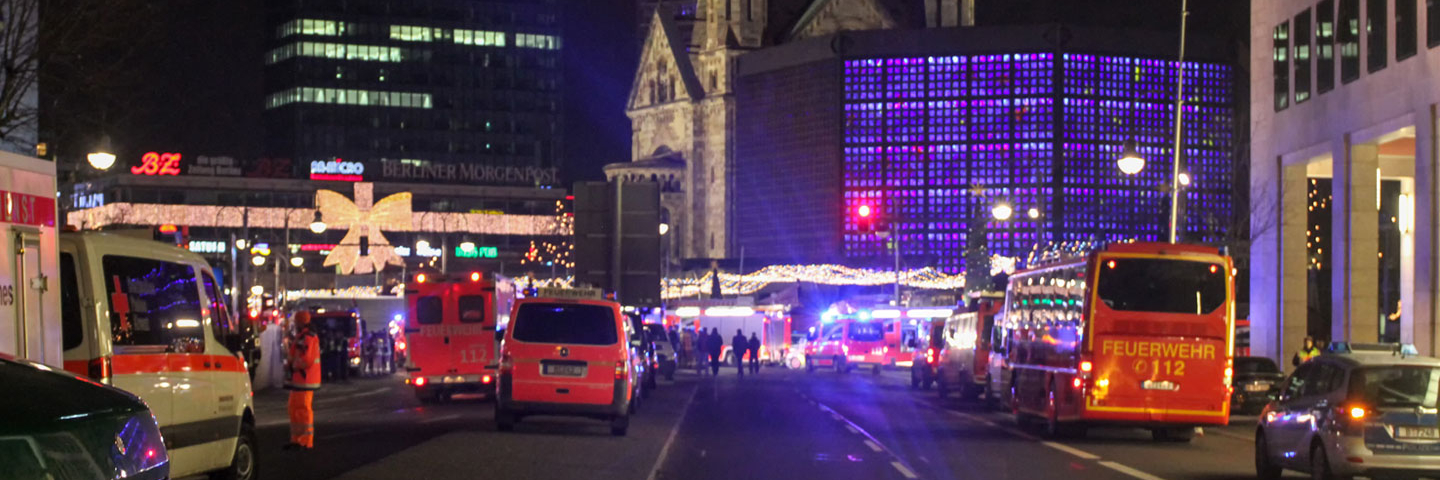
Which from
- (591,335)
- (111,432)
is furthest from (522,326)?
(111,432)

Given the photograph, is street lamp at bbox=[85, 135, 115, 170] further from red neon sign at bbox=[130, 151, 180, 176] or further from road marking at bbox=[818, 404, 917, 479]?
red neon sign at bbox=[130, 151, 180, 176]

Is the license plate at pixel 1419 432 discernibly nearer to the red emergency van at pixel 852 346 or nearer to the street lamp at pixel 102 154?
the street lamp at pixel 102 154

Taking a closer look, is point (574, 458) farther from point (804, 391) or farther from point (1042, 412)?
point (804, 391)

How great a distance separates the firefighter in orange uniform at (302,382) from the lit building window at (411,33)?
140 m

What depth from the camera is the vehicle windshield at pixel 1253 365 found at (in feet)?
99.2

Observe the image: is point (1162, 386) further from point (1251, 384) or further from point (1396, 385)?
point (1251, 384)

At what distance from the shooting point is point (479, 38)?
15988 centimetres

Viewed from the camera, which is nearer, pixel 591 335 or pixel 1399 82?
pixel 591 335

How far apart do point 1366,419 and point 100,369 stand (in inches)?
429

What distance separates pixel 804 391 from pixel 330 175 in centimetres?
10261

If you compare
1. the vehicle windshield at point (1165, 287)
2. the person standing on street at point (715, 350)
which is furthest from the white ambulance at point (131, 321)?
the person standing on street at point (715, 350)

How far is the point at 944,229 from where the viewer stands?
103m

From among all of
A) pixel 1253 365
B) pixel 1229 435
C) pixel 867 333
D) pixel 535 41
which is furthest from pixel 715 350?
pixel 535 41

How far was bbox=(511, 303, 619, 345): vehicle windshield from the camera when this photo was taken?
22797 mm
